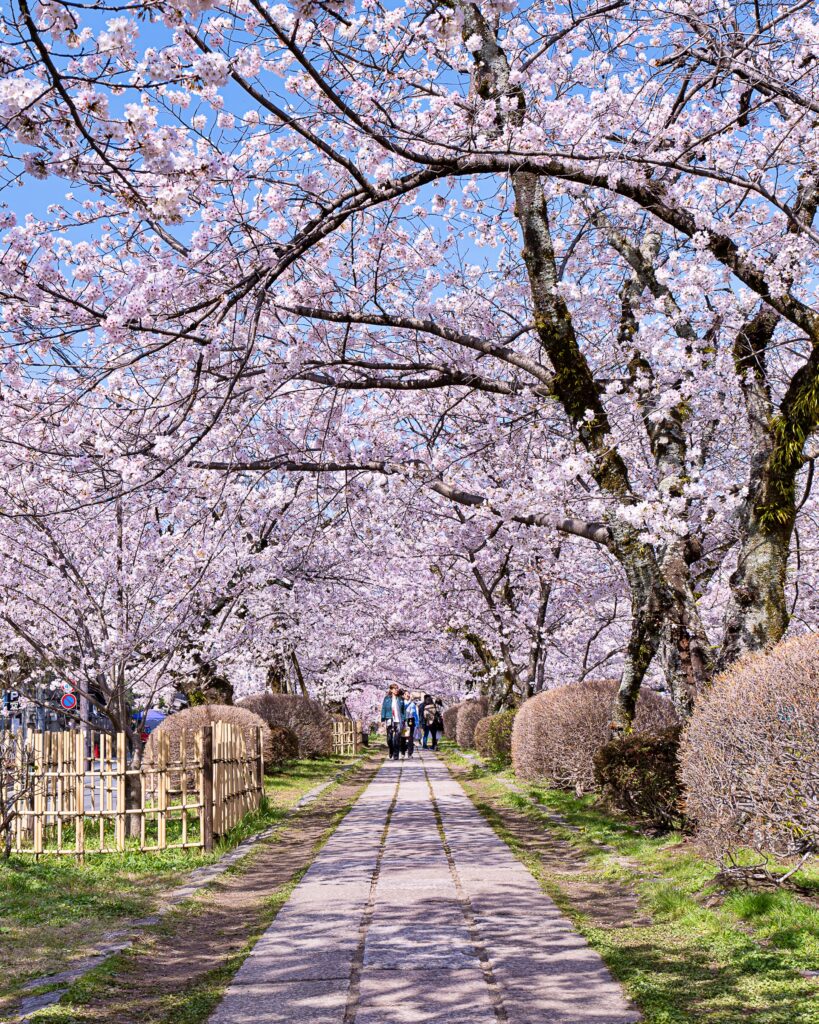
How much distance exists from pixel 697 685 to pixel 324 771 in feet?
47.8

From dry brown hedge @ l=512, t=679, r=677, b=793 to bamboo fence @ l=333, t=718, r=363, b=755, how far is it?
1631cm

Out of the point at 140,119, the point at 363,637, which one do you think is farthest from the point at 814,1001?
the point at 363,637

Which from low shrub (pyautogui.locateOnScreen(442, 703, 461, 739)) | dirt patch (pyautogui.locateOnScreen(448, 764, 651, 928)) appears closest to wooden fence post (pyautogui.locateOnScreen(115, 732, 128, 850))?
dirt patch (pyautogui.locateOnScreen(448, 764, 651, 928))

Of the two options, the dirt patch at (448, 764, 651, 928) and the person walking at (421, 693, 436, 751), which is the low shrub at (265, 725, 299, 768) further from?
the person walking at (421, 693, 436, 751)

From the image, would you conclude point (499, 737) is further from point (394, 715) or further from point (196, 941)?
point (196, 941)

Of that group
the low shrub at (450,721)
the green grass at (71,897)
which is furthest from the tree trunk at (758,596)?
the low shrub at (450,721)

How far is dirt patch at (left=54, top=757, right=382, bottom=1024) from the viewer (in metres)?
4.96

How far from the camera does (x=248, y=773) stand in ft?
42.2

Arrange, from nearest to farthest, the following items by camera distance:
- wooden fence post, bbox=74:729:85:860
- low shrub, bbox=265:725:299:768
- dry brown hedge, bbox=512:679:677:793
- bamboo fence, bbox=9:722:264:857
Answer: wooden fence post, bbox=74:729:85:860, bamboo fence, bbox=9:722:264:857, dry brown hedge, bbox=512:679:677:793, low shrub, bbox=265:725:299:768

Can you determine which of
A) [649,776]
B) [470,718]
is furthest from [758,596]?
[470,718]

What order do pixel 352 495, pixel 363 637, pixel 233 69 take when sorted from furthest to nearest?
pixel 363 637, pixel 352 495, pixel 233 69

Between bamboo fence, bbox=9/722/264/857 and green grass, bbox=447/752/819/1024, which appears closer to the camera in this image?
green grass, bbox=447/752/819/1024

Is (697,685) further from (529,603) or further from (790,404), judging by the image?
(529,603)

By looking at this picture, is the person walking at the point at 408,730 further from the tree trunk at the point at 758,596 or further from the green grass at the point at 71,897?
the tree trunk at the point at 758,596
